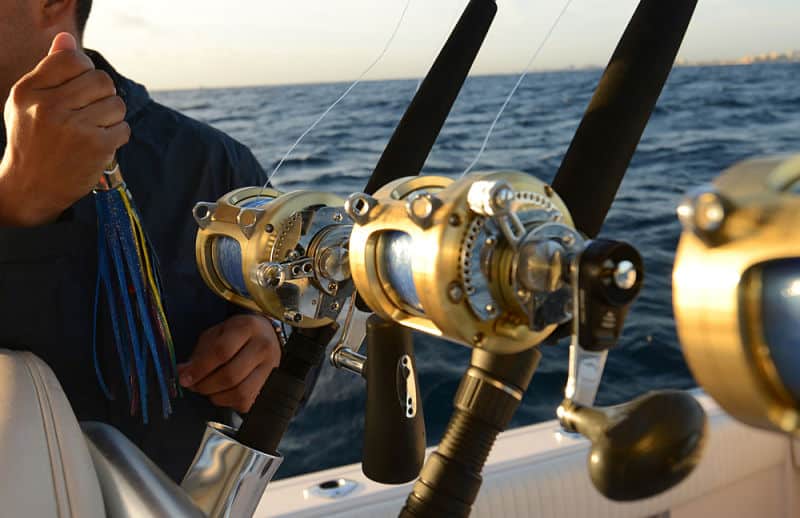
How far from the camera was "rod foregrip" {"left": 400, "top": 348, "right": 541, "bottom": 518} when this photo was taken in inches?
23.8

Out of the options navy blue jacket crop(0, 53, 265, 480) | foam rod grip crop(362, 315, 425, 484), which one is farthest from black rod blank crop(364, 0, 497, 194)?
navy blue jacket crop(0, 53, 265, 480)

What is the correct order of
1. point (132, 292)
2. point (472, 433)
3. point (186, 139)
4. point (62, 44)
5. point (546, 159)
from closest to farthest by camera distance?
point (472, 433)
point (62, 44)
point (132, 292)
point (186, 139)
point (546, 159)

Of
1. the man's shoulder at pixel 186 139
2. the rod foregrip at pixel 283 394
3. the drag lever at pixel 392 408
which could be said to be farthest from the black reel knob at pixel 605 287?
the man's shoulder at pixel 186 139

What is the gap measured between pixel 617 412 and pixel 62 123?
2.04 ft

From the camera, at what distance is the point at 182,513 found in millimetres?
800

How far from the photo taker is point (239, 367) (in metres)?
1.22

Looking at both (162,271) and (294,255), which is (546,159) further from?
(294,255)

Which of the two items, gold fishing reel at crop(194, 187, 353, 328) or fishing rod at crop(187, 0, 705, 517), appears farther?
gold fishing reel at crop(194, 187, 353, 328)

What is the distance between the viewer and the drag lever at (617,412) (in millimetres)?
459

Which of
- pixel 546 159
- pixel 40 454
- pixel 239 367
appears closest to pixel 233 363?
pixel 239 367

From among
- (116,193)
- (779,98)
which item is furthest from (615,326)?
(779,98)

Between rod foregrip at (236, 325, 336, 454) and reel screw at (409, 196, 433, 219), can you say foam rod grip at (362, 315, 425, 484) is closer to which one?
rod foregrip at (236, 325, 336, 454)

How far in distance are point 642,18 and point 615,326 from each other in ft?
1.09

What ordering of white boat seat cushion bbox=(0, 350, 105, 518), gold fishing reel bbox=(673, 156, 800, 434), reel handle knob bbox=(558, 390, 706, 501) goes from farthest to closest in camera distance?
white boat seat cushion bbox=(0, 350, 105, 518) → reel handle knob bbox=(558, 390, 706, 501) → gold fishing reel bbox=(673, 156, 800, 434)
